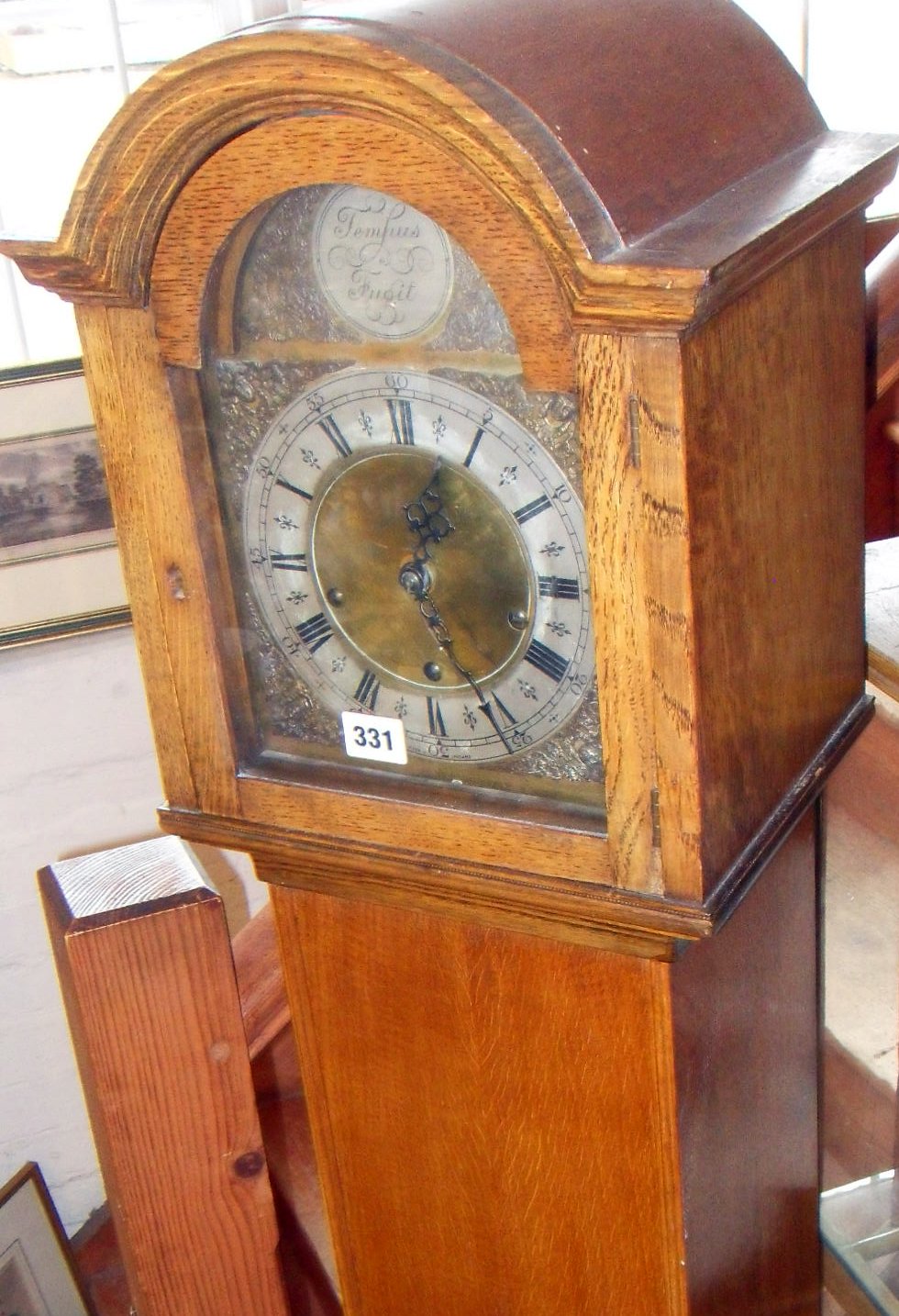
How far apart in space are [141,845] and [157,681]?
14cm

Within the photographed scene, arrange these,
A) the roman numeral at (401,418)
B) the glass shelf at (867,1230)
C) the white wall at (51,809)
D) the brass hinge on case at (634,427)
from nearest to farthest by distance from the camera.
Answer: the brass hinge on case at (634,427) < the roman numeral at (401,418) < the glass shelf at (867,1230) < the white wall at (51,809)

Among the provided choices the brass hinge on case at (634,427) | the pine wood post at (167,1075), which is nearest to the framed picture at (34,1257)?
the pine wood post at (167,1075)

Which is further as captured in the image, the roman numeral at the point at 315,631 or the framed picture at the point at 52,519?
the framed picture at the point at 52,519

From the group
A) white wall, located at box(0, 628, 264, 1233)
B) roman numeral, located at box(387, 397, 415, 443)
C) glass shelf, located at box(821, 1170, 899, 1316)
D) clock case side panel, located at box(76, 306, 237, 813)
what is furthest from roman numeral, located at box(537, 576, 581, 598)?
white wall, located at box(0, 628, 264, 1233)

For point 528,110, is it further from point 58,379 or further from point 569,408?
point 58,379

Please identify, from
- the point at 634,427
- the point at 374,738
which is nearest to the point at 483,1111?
the point at 374,738

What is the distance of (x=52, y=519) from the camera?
1883mm

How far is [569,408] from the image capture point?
0.82 m

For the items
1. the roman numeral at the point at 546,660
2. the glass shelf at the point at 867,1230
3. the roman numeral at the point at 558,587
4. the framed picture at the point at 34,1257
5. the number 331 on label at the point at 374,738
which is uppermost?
the roman numeral at the point at 558,587

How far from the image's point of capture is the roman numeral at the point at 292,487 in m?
0.94

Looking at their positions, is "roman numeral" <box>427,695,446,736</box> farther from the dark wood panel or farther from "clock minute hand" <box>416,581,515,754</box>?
the dark wood panel

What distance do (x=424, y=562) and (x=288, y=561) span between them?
11 cm

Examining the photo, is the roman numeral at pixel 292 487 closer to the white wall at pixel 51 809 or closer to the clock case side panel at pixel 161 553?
the clock case side panel at pixel 161 553

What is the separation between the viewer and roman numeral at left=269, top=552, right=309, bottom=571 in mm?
958
